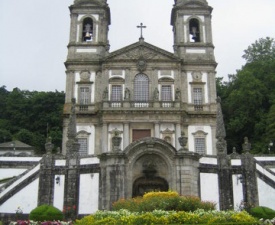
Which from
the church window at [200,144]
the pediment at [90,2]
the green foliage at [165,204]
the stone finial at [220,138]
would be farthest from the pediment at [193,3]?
the green foliage at [165,204]

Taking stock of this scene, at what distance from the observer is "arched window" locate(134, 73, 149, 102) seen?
113ft

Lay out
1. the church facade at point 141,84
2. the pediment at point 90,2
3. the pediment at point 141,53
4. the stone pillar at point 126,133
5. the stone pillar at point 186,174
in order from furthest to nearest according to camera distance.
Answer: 1. the pediment at point 90,2
2. the pediment at point 141,53
3. the church facade at point 141,84
4. the stone pillar at point 126,133
5. the stone pillar at point 186,174

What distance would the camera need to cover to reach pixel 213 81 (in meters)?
35.2

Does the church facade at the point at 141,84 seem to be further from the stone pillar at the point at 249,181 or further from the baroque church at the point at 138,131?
the stone pillar at the point at 249,181

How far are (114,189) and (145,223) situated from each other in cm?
650

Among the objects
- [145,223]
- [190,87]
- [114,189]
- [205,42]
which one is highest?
[205,42]

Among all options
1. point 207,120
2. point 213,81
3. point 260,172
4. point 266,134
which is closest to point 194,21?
point 213,81

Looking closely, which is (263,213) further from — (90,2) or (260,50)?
(260,50)

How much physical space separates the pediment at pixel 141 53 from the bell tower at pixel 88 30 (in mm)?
1396

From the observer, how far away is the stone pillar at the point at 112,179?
20.1 m

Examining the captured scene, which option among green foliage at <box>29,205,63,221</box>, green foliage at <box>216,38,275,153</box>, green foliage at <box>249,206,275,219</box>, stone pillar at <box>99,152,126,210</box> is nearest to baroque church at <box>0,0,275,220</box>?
stone pillar at <box>99,152,126,210</box>

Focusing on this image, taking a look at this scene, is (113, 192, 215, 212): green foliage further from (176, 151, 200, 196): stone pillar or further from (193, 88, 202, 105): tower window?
(193, 88, 202, 105): tower window

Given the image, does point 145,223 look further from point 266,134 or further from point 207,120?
point 266,134

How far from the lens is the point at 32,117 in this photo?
57.4 meters
